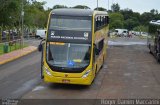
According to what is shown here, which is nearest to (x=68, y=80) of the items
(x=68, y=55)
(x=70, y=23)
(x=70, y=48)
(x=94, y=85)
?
(x=68, y=55)

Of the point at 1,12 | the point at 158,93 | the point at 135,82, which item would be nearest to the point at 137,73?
the point at 135,82

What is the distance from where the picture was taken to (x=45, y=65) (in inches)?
753

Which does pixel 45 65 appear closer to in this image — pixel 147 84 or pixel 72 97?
pixel 72 97

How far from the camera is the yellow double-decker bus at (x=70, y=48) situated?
1891 cm

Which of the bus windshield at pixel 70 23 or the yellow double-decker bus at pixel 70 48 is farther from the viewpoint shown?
the bus windshield at pixel 70 23

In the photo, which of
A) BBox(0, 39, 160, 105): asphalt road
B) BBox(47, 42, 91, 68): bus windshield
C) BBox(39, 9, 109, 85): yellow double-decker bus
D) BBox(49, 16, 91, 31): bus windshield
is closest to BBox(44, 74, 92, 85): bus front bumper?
BBox(39, 9, 109, 85): yellow double-decker bus

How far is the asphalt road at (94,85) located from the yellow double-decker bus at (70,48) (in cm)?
67

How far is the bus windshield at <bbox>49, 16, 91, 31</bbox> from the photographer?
1984 cm

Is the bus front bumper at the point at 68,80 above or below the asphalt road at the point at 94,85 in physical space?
above

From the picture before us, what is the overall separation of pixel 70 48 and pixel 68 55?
37 centimetres

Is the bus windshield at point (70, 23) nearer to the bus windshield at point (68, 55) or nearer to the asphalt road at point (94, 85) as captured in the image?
the bus windshield at point (68, 55)

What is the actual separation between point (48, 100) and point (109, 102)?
2.32m

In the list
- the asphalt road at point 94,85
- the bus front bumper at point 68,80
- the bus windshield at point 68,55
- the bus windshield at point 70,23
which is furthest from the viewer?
the bus windshield at point 70,23

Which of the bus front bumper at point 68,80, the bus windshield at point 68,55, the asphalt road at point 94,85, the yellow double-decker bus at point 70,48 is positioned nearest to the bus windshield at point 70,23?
the yellow double-decker bus at point 70,48
